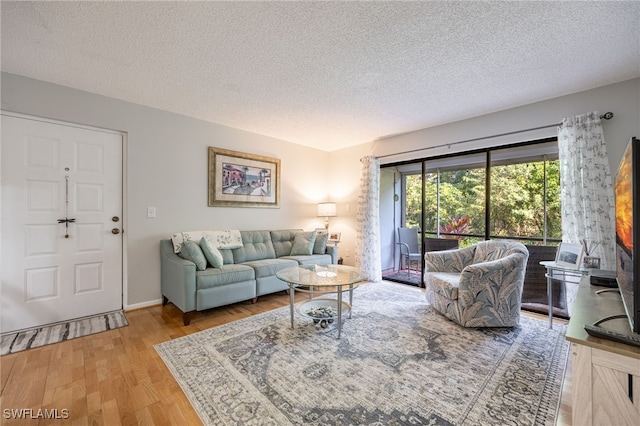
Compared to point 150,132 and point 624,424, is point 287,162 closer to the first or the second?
point 150,132

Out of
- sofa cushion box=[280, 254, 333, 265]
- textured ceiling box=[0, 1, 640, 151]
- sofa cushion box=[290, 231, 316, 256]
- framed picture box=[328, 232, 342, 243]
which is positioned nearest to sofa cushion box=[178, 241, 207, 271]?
sofa cushion box=[280, 254, 333, 265]

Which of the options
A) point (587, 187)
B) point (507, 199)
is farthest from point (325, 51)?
point (507, 199)

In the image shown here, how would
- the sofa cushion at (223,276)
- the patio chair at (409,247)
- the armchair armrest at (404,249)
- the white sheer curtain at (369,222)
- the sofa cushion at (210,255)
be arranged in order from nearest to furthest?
the sofa cushion at (223,276)
the sofa cushion at (210,255)
the white sheer curtain at (369,222)
the patio chair at (409,247)
the armchair armrest at (404,249)

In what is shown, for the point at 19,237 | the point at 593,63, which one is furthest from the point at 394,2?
the point at 19,237

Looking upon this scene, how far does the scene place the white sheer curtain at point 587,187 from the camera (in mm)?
2438

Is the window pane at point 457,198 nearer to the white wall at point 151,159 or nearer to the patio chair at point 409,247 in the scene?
the patio chair at point 409,247

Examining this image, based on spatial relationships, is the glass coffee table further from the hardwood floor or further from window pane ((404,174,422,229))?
window pane ((404,174,422,229))

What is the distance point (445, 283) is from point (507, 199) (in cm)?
161

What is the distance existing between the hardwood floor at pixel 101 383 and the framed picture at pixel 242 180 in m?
1.92

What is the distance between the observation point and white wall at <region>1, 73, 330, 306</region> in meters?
2.54

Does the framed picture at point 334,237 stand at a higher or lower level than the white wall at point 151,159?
lower

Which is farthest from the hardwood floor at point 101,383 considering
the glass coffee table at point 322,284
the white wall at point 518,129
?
the white wall at point 518,129

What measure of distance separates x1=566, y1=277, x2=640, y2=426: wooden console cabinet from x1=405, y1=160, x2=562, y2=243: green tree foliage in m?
2.48

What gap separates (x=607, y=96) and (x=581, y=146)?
0.53 meters
